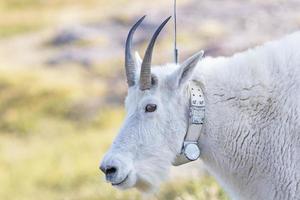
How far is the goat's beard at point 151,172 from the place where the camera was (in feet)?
28.5

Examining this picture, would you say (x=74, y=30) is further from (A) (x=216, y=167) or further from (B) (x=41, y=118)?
(A) (x=216, y=167)

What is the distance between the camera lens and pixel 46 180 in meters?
28.4

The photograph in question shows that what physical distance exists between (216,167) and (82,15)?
66.6m

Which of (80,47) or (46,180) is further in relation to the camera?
(80,47)

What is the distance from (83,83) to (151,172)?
38.1 metres

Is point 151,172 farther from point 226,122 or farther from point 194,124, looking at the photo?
point 226,122

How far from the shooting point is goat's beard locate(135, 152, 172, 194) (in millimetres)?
8688

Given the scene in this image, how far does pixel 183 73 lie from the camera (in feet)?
28.2

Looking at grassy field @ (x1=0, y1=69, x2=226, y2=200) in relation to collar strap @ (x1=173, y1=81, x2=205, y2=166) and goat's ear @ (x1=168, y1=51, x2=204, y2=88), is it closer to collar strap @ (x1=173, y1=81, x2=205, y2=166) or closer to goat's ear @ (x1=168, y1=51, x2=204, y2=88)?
collar strap @ (x1=173, y1=81, x2=205, y2=166)

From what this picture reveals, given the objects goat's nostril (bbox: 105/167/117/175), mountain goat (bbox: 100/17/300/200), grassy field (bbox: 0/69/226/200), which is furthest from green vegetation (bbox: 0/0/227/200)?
goat's nostril (bbox: 105/167/117/175)

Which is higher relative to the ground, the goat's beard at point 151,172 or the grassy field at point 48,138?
the goat's beard at point 151,172

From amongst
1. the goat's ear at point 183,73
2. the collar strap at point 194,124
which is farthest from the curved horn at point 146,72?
the collar strap at point 194,124

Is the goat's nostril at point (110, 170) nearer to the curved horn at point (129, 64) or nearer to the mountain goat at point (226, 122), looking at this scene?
the mountain goat at point (226, 122)

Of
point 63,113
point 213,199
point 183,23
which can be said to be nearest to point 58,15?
point 183,23
